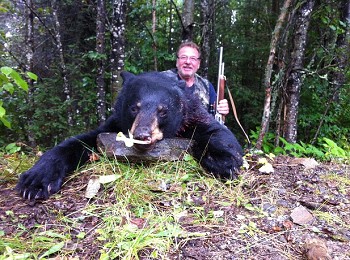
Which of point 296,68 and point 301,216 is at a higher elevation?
point 296,68

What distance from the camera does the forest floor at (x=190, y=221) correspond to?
1527 millimetres

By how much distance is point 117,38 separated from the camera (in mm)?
4957

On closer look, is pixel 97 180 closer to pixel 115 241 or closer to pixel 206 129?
pixel 115 241

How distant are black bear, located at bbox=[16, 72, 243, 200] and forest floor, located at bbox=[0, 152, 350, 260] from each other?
112 mm

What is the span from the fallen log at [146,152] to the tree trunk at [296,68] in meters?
2.75

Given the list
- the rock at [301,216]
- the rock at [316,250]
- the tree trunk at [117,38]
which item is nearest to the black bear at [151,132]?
the rock at [301,216]

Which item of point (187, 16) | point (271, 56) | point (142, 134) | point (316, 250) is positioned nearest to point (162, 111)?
point (142, 134)

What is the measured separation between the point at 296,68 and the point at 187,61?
1677 mm

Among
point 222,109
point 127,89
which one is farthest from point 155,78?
point 222,109

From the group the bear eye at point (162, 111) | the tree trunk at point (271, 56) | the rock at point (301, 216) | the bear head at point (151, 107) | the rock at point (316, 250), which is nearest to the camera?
the rock at point (316, 250)

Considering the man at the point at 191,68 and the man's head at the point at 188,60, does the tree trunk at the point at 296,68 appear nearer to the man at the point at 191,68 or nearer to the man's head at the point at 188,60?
the man at the point at 191,68

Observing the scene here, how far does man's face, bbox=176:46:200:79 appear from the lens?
4617mm

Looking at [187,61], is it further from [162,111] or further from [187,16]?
[162,111]

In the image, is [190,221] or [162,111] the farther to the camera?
[162,111]
